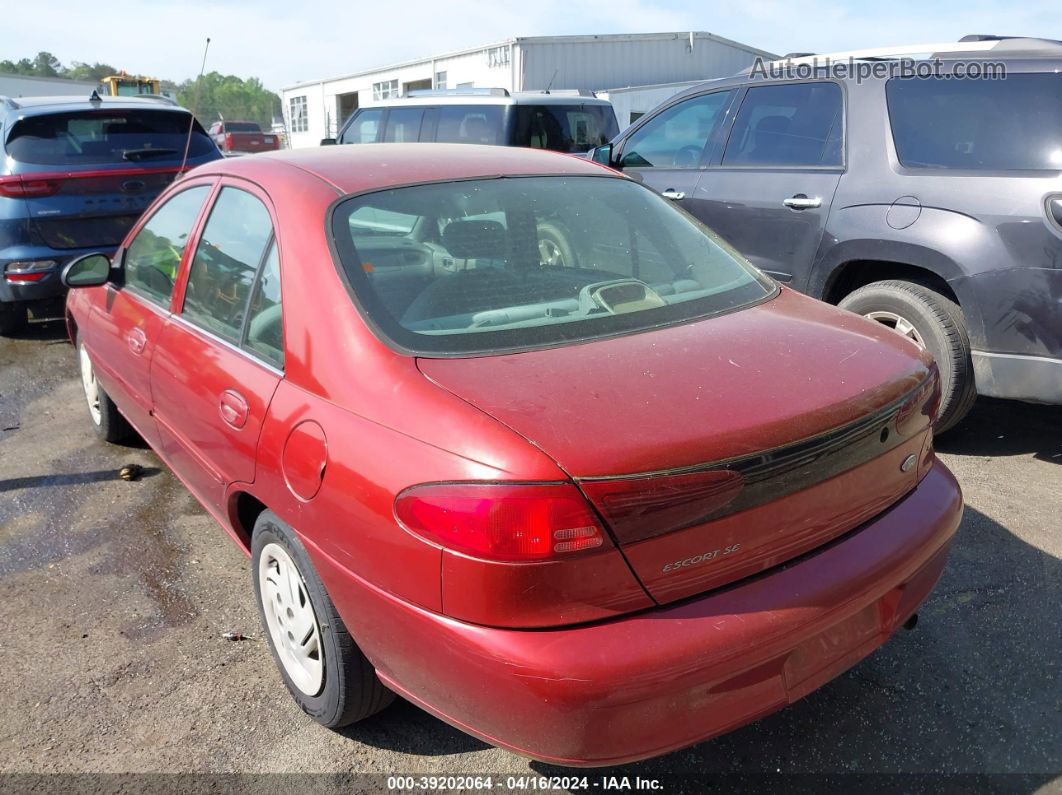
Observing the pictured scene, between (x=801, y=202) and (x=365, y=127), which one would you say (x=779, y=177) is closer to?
(x=801, y=202)

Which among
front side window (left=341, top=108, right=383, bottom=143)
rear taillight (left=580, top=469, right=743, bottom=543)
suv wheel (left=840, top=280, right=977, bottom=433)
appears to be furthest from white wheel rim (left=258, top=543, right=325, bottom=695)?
front side window (left=341, top=108, right=383, bottom=143)

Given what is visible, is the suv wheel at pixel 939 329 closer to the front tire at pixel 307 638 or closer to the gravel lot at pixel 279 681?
the gravel lot at pixel 279 681

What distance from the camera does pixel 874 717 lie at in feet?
8.29

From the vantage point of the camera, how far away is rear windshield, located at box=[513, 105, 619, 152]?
31.0 feet

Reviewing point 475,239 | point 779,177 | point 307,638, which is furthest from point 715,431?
point 779,177

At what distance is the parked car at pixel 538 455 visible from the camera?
179cm

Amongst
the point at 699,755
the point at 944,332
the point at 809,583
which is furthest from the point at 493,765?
the point at 944,332

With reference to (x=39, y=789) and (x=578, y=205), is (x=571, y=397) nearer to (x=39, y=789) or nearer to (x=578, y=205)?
(x=578, y=205)

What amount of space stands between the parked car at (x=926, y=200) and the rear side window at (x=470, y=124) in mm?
4427

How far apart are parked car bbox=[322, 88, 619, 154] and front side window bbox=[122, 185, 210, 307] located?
611 cm

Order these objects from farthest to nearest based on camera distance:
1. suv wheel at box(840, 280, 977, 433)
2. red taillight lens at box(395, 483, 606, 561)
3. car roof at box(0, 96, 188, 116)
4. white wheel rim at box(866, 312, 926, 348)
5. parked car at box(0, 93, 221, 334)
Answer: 1. car roof at box(0, 96, 188, 116)
2. parked car at box(0, 93, 221, 334)
3. white wheel rim at box(866, 312, 926, 348)
4. suv wheel at box(840, 280, 977, 433)
5. red taillight lens at box(395, 483, 606, 561)

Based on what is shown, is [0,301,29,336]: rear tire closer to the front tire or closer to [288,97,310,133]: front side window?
the front tire

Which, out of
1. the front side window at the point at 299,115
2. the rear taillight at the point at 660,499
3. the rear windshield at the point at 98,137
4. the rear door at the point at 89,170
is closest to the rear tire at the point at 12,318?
the rear door at the point at 89,170

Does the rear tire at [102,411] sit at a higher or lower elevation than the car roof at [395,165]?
lower
